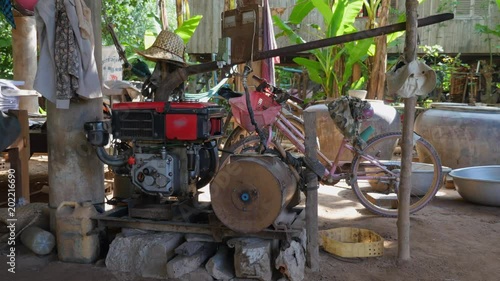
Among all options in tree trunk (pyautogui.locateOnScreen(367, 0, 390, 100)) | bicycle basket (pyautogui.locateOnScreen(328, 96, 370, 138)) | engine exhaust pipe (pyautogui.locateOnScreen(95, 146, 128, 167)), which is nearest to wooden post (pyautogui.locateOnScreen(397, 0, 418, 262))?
bicycle basket (pyautogui.locateOnScreen(328, 96, 370, 138))

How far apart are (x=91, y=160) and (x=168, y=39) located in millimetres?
1247

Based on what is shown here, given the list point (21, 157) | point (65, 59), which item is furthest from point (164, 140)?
point (21, 157)

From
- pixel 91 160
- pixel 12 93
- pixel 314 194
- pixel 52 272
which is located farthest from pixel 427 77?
pixel 12 93

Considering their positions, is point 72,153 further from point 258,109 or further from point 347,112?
point 347,112

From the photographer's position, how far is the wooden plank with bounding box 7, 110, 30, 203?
4.82 metres

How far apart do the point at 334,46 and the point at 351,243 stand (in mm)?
5828

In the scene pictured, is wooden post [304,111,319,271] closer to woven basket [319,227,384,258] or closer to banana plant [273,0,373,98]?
woven basket [319,227,384,258]

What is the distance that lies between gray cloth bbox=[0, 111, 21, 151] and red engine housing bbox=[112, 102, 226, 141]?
4.71ft

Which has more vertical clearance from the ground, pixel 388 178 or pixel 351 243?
pixel 388 178

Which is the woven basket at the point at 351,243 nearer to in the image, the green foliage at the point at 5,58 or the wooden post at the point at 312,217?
the wooden post at the point at 312,217

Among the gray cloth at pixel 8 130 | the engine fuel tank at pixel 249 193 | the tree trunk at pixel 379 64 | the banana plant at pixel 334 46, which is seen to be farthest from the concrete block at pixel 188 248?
the tree trunk at pixel 379 64

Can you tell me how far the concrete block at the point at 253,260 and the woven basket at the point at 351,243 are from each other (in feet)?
2.71

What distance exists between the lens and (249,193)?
329 centimetres

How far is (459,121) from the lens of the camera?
7016 mm
